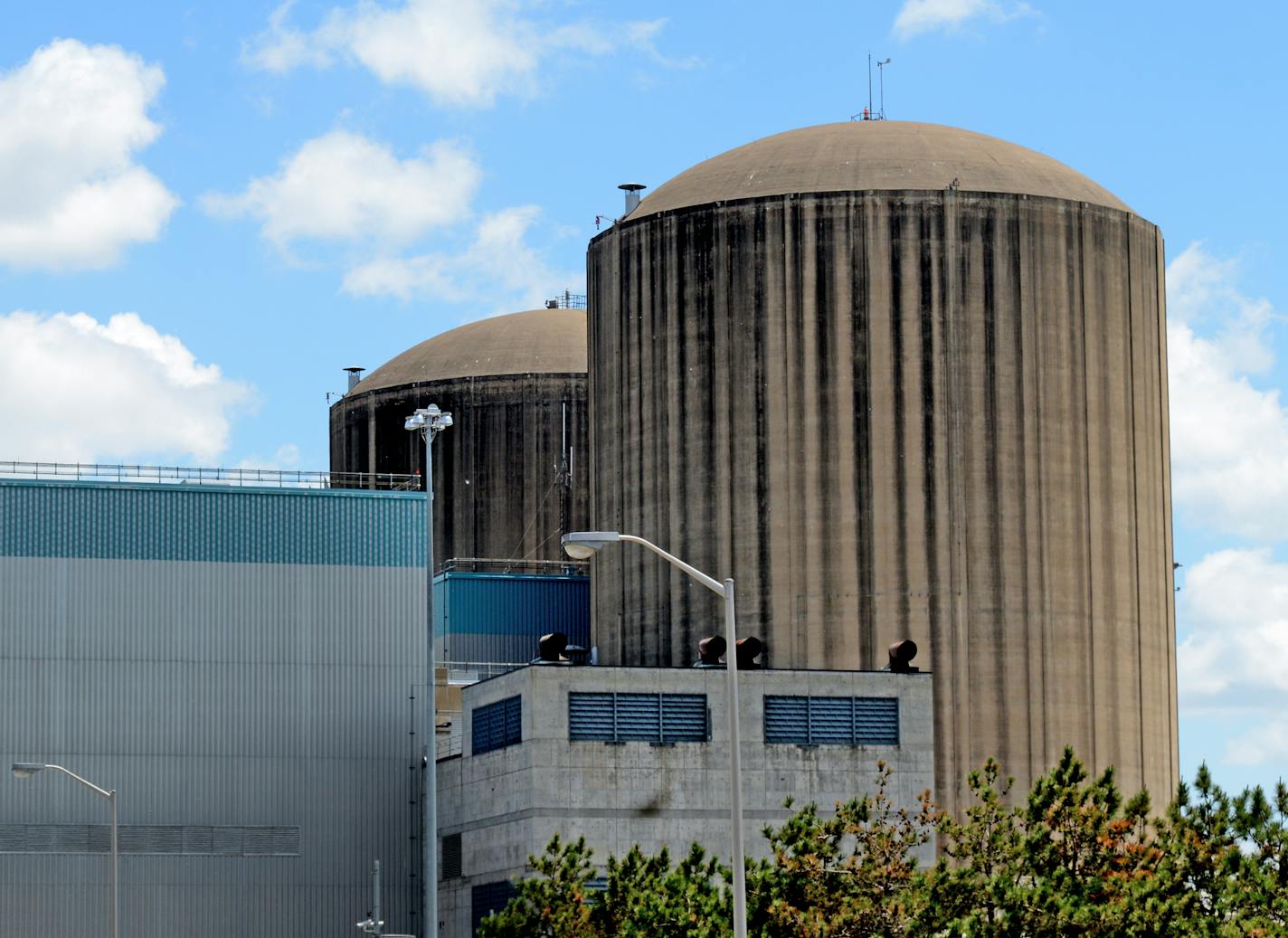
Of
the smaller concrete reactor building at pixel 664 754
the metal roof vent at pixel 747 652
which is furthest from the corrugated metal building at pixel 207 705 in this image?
the metal roof vent at pixel 747 652

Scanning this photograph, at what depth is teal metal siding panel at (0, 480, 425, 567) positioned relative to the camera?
72500 mm

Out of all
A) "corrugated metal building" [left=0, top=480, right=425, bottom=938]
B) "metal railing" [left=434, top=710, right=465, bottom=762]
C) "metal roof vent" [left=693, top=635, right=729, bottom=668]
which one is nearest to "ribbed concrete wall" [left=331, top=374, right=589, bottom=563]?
"metal railing" [left=434, top=710, right=465, bottom=762]

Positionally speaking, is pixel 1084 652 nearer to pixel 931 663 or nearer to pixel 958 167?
pixel 931 663

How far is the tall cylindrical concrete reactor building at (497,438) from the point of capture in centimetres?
9538

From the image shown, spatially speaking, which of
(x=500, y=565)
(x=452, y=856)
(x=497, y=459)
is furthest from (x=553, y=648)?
(x=497, y=459)

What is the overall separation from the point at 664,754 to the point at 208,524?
16.1m

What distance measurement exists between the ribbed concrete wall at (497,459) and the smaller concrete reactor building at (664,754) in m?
25.9

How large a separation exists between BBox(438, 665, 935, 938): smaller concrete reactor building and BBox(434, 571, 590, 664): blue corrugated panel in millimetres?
15869

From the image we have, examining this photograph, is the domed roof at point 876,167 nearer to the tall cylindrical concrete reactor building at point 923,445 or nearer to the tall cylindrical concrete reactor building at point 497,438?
the tall cylindrical concrete reactor building at point 923,445

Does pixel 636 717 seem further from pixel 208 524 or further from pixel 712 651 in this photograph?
pixel 208 524

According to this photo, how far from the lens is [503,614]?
86250 millimetres

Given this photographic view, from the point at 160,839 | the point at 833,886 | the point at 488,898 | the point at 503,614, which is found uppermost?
the point at 503,614

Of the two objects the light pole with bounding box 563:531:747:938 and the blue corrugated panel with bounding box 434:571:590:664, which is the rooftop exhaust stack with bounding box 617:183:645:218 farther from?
the light pole with bounding box 563:531:747:938

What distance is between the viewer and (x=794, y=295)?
73.9m
